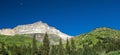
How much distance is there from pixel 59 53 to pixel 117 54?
14314 centimetres

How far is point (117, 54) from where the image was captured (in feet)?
153

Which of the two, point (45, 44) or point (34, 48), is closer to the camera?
point (45, 44)

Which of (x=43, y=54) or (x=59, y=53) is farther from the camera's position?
(x=59, y=53)

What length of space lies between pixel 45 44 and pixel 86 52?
2696 centimetres

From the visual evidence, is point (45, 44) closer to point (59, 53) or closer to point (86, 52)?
point (59, 53)

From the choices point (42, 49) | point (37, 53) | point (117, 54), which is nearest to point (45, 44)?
point (42, 49)

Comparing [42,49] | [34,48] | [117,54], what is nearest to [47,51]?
[42,49]

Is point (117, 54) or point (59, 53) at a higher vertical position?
point (59, 53)

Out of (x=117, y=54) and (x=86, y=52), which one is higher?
(x=86, y=52)

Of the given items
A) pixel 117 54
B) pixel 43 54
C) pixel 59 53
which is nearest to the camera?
pixel 117 54

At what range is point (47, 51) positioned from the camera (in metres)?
182

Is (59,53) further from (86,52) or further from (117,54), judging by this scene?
(117,54)

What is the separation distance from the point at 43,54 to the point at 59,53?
1482 centimetres

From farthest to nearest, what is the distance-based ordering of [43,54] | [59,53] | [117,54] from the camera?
[59,53], [43,54], [117,54]
